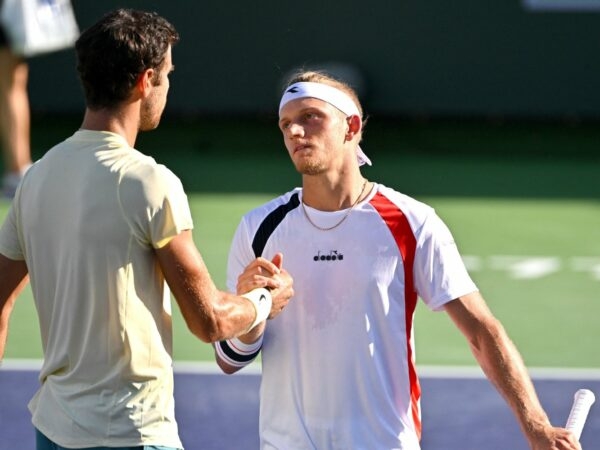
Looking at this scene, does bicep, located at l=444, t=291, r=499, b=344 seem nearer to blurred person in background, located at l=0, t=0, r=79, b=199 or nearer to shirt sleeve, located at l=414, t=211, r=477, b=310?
shirt sleeve, located at l=414, t=211, r=477, b=310

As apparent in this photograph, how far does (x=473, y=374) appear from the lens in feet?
26.2

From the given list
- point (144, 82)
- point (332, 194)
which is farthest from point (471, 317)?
point (144, 82)

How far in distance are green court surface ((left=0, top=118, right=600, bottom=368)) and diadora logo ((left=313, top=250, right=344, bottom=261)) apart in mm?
3904

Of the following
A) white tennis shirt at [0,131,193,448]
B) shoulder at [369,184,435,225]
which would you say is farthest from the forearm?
white tennis shirt at [0,131,193,448]

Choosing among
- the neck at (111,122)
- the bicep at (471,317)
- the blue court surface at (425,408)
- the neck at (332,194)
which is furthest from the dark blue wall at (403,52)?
the neck at (111,122)

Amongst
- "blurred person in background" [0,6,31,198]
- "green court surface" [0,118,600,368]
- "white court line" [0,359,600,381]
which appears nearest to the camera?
"white court line" [0,359,600,381]

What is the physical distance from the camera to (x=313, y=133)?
452 cm

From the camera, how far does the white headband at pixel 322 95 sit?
4582 mm

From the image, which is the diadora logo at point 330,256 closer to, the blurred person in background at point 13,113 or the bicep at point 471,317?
the bicep at point 471,317

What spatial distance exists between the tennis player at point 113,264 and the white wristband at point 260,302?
81 mm

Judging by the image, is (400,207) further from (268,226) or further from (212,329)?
(212,329)

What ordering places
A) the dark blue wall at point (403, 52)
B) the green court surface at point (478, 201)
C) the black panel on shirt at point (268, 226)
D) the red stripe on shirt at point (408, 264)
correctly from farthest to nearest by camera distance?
the dark blue wall at point (403, 52) < the green court surface at point (478, 201) < the black panel on shirt at point (268, 226) < the red stripe on shirt at point (408, 264)

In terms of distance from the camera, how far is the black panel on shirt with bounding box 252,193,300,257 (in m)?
4.58

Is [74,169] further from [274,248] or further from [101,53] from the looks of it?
[274,248]
